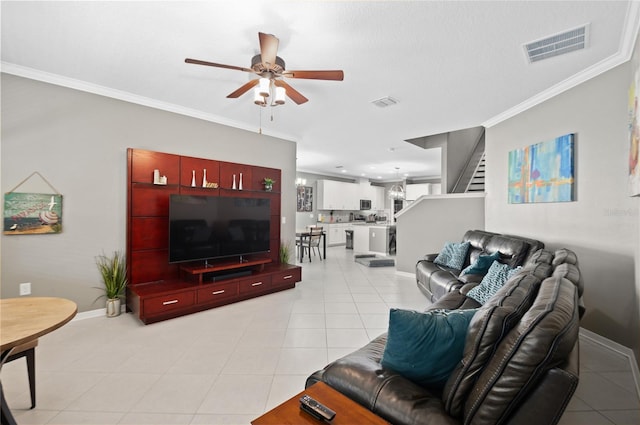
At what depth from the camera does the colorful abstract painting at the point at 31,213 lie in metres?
2.87

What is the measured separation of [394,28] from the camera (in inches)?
88.2

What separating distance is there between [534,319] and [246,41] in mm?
2724

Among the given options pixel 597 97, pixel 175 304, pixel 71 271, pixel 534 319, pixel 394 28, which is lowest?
pixel 175 304

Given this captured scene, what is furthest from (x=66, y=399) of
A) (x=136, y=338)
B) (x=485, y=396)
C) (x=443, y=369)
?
(x=485, y=396)

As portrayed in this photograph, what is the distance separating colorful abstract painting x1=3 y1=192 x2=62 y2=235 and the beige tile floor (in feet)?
3.70

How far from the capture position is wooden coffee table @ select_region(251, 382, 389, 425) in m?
1.00

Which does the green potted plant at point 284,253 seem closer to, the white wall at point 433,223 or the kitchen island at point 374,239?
the white wall at point 433,223

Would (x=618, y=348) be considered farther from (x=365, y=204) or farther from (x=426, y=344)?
(x=365, y=204)

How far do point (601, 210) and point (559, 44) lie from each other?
166 cm

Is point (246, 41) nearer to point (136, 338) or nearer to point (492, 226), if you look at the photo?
point (136, 338)

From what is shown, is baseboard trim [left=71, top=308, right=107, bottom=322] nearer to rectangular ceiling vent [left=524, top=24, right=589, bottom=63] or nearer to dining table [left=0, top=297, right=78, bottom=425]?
dining table [left=0, top=297, right=78, bottom=425]

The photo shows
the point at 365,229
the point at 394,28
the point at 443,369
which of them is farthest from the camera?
the point at 365,229

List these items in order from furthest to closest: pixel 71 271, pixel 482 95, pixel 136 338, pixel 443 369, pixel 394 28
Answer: pixel 482 95
pixel 71 271
pixel 136 338
pixel 394 28
pixel 443 369

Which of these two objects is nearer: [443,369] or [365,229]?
[443,369]
